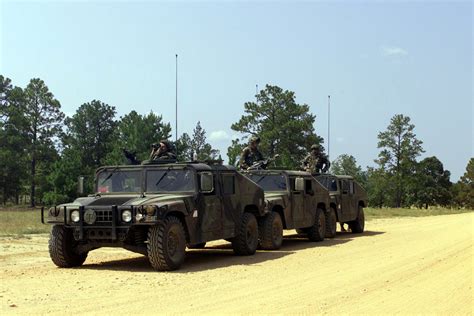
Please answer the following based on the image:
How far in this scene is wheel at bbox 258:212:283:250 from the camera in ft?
48.7

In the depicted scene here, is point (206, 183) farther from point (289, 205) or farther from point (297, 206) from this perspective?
point (297, 206)

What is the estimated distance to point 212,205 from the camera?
12531 millimetres

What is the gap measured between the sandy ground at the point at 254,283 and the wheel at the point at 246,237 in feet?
0.93

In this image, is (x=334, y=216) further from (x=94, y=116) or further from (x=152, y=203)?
(x=94, y=116)

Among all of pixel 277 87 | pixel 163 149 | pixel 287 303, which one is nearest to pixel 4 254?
pixel 163 149

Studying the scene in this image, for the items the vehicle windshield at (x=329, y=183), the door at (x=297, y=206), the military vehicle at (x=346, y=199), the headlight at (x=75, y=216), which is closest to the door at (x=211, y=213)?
the headlight at (x=75, y=216)

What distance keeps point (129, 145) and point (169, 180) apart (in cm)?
3960

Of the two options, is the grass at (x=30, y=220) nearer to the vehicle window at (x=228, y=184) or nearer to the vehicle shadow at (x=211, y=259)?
the vehicle shadow at (x=211, y=259)

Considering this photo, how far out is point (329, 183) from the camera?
66.2 feet

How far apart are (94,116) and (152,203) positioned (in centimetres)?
6261

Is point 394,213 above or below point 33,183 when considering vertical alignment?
below

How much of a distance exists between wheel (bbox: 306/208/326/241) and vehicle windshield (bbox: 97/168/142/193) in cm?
669

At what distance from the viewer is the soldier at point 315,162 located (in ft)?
68.4

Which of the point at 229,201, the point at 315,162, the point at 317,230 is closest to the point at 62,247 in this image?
the point at 229,201
